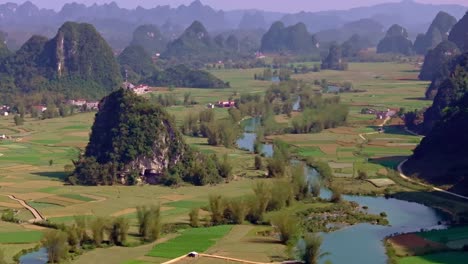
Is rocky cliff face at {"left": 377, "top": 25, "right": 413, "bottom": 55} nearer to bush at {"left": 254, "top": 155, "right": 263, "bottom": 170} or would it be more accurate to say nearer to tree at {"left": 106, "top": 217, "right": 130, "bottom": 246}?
bush at {"left": 254, "top": 155, "right": 263, "bottom": 170}

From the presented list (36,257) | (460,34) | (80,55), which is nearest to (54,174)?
(36,257)

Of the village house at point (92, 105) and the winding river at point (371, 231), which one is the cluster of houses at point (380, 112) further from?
the winding river at point (371, 231)

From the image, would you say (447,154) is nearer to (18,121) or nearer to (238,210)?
(238,210)

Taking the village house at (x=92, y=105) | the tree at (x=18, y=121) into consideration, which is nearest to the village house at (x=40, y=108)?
the village house at (x=92, y=105)

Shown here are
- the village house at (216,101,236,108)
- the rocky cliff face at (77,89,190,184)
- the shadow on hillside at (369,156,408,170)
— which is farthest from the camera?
the village house at (216,101,236,108)

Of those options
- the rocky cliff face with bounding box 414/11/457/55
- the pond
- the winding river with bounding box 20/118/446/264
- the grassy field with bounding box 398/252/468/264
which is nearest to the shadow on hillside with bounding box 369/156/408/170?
the winding river with bounding box 20/118/446/264

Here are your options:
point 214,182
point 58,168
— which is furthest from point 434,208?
point 58,168
